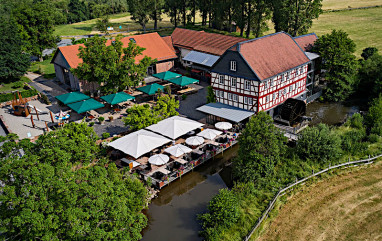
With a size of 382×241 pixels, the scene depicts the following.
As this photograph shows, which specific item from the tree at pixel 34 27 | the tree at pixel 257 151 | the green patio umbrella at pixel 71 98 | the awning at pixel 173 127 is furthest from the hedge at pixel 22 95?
the tree at pixel 257 151

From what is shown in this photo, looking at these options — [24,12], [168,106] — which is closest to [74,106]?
[168,106]

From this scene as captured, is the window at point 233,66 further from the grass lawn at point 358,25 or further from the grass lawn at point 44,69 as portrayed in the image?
the grass lawn at point 358,25

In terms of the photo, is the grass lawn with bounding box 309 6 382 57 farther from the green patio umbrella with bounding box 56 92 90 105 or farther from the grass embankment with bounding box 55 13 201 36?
the green patio umbrella with bounding box 56 92 90 105

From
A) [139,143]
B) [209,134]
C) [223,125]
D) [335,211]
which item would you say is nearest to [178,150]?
[139,143]

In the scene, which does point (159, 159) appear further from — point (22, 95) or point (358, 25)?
point (358, 25)

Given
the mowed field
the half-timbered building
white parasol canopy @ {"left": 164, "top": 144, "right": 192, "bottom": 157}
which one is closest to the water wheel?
the half-timbered building

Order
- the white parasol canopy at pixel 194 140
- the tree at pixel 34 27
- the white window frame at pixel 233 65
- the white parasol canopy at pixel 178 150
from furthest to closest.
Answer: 1. the tree at pixel 34 27
2. the white window frame at pixel 233 65
3. the white parasol canopy at pixel 194 140
4. the white parasol canopy at pixel 178 150

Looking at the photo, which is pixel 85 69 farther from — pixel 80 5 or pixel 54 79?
pixel 80 5
